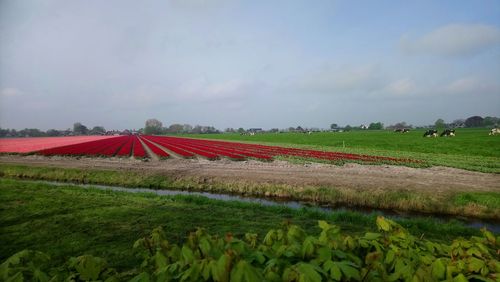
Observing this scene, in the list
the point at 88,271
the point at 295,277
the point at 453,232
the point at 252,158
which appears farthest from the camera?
the point at 252,158

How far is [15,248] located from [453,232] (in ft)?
45.2

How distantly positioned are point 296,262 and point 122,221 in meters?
9.97

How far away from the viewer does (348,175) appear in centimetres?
2152

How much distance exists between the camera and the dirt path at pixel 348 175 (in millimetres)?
18172

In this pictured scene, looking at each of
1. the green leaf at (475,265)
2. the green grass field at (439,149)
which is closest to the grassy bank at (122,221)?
the green leaf at (475,265)

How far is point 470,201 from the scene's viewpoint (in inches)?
574

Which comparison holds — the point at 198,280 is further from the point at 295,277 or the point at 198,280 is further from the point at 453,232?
the point at 453,232

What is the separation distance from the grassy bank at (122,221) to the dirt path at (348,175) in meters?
6.37

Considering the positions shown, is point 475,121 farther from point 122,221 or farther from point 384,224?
point 384,224

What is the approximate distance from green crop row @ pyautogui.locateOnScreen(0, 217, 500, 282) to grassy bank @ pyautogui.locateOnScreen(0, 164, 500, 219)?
1384cm

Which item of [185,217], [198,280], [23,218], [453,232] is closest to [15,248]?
[23,218]

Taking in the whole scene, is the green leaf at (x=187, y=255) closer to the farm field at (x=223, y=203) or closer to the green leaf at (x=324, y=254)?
the green leaf at (x=324, y=254)

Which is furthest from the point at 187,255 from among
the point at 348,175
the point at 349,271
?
the point at 348,175

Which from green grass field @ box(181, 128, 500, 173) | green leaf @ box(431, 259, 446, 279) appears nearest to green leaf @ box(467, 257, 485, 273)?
green leaf @ box(431, 259, 446, 279)
